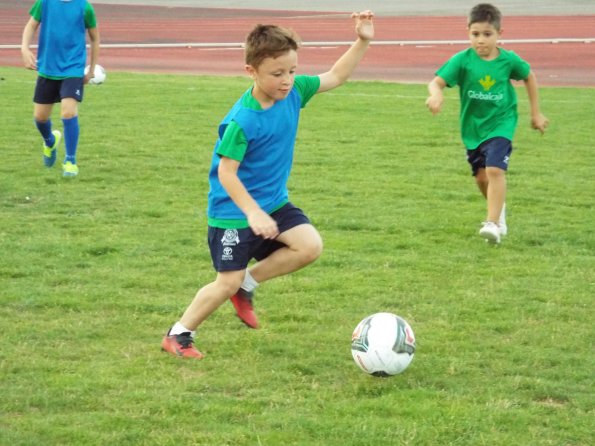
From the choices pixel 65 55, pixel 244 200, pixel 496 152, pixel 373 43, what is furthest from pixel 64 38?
pixel 373 43

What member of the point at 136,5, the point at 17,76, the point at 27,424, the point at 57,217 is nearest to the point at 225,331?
the point at 27,424

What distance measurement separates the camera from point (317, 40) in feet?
89.2

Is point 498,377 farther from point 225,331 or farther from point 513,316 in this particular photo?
point 225,331

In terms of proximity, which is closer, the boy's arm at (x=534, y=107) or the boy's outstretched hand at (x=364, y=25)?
the boy's outstretched hand at (x=364, y=25)

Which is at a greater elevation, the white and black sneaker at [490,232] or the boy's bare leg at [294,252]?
the white and black sneaker at [490,232]

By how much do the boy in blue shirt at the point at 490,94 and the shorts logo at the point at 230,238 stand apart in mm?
3105

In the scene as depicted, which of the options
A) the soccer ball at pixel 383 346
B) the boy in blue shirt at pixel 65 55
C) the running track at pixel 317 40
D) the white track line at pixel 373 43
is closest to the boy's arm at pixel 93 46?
the boy in blue shirt at pixel 65 55

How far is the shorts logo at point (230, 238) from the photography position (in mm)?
5598

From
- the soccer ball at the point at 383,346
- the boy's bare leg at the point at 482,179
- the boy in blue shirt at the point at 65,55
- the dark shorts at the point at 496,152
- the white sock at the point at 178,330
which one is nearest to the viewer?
the soccer ball at the point at 383,346

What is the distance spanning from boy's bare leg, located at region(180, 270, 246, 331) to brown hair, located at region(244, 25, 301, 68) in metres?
1.03

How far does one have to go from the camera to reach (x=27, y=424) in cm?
457

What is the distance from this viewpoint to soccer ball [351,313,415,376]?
5.15 meters

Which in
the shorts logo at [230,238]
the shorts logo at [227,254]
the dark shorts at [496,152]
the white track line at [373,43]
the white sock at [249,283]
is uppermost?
the white track line at [373,43]

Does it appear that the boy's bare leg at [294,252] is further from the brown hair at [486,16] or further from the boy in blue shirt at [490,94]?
the brown hair at [486,16]
